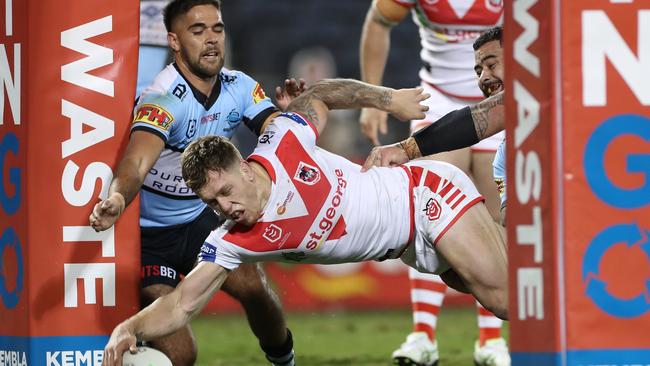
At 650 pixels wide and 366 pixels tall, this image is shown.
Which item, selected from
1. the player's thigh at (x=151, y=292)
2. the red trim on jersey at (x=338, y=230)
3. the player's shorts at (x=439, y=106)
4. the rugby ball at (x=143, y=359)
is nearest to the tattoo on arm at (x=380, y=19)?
the player's shorts at (x=439, y=106)

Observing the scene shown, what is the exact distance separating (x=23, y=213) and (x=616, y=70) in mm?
2591

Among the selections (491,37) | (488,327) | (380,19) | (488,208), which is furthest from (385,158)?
(380,19)

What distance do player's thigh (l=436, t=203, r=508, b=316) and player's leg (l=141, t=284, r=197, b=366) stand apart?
1244 mm

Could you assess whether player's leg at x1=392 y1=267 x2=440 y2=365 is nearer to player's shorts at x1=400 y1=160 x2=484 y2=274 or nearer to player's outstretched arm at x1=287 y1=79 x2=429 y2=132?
player's shorts at x1=400 y1=160 x2=484 y2=274

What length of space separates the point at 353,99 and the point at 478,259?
Result: 83 cm

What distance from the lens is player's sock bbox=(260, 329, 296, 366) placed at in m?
6.07

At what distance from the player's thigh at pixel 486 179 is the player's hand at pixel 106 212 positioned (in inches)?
98.5

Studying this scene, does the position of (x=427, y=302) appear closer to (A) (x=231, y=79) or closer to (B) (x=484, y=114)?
(A) (x=231, y=79)

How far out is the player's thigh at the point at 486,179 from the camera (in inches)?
266

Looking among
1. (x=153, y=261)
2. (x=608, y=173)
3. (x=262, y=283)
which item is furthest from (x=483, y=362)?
(x=608, y=173)

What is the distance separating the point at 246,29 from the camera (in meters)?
13.9

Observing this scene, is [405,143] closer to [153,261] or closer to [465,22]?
[153,261]

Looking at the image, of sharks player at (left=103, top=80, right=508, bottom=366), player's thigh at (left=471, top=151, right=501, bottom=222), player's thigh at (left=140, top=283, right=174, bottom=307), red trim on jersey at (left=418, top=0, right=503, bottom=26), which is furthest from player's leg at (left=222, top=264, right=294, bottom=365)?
red trim on jersey at (left=418, top=0, right=503, bottom=26)

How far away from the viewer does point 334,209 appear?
4.96 metres
